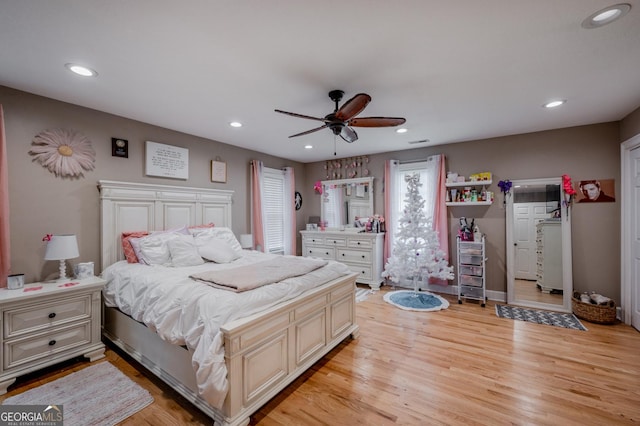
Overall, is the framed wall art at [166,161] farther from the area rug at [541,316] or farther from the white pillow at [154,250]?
the area rug at [541,316]

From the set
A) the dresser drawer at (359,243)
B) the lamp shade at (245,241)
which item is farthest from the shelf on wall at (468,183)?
the lamp shade at (245,241)

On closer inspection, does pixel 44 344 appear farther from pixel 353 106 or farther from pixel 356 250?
pixel 356 250

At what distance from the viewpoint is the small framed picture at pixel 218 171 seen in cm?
435

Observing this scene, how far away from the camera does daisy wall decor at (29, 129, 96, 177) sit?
2.73m

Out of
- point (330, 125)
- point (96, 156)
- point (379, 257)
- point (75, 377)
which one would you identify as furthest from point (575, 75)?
point (75, 377)

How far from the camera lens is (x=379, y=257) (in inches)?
201

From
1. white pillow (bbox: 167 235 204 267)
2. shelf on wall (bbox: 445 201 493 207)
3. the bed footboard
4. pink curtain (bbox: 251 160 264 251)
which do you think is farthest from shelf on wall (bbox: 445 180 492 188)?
white pillow (bbox: 167 235 204 267)

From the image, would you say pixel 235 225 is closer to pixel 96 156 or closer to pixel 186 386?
pixel 96 156

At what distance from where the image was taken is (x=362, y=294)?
470 centimetres

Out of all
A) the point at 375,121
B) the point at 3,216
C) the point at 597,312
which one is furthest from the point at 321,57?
the point at 597,312

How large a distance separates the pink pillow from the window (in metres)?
2.25

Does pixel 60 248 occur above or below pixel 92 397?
above

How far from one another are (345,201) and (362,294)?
1.97m

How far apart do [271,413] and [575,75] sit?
12.1 feet
